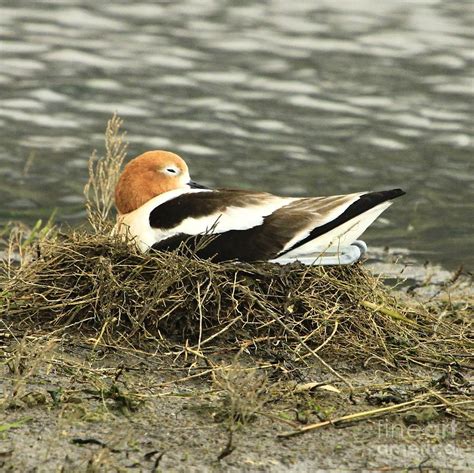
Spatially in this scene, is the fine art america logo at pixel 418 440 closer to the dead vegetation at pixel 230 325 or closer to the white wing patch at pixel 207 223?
the dead vegetation at pixel 230 325

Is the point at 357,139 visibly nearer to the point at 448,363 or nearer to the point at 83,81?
the point at 83,81

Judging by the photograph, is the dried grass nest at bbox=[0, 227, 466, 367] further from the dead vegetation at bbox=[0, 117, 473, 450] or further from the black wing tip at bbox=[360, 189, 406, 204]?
the black wing tip at bbox=[360, 189, 406, 204]

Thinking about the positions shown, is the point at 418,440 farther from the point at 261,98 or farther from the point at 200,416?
the point at 261,98

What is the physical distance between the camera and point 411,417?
17.4 ft

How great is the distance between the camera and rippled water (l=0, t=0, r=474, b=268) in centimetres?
1093

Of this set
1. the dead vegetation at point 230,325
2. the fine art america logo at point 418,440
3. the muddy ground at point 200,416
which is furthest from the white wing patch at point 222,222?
the fine art america logo at point 418,440

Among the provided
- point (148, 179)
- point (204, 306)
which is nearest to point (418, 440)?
point (204, 306)

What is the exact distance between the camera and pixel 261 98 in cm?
1323

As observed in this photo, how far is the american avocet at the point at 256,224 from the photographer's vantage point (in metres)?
6.32

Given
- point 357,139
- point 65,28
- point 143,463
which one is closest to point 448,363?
point 143,463

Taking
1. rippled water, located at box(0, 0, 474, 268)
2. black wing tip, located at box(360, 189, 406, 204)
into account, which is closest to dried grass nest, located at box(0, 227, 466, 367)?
black wing tip, located at box(360, 189, 406, 204)

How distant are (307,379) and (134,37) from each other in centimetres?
992

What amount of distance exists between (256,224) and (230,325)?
2.04ft

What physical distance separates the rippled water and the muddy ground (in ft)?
13.3
